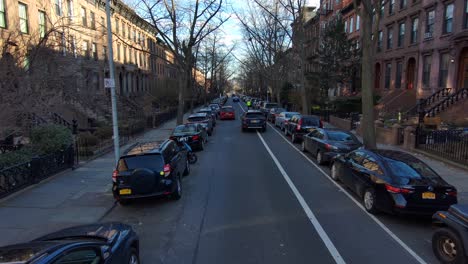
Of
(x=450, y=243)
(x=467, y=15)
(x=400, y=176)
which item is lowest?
(x=450, y=243)

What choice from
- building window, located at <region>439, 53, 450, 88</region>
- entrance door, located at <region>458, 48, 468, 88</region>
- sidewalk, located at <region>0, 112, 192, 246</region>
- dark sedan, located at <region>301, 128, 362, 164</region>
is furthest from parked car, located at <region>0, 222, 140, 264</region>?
building window, located at <region>439, 53, 450, 88</region>

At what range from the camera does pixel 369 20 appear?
43.7 feet

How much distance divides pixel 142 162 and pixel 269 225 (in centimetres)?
359

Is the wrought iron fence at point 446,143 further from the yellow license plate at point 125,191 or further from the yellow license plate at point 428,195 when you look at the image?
the yellow license plate at point 125,191

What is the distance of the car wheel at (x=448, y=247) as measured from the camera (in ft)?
16.0

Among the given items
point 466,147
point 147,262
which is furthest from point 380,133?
point 147,262

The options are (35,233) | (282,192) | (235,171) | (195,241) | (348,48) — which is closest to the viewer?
(195,241)

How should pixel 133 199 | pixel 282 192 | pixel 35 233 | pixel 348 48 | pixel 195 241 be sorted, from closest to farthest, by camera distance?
→ pixel 195 241, pixel 35 233, pixel 133 199, pixel 282 192, pixel 348 48

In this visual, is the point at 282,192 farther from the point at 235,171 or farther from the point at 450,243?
the point at 450,243

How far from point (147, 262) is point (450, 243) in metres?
4.96

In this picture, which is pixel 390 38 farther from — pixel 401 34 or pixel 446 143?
pixel 446 143

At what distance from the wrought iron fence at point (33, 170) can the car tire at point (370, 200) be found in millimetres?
9437

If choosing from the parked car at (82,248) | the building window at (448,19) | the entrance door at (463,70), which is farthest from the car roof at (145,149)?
the building window at (448,19)

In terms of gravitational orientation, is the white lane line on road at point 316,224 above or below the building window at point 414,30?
below
